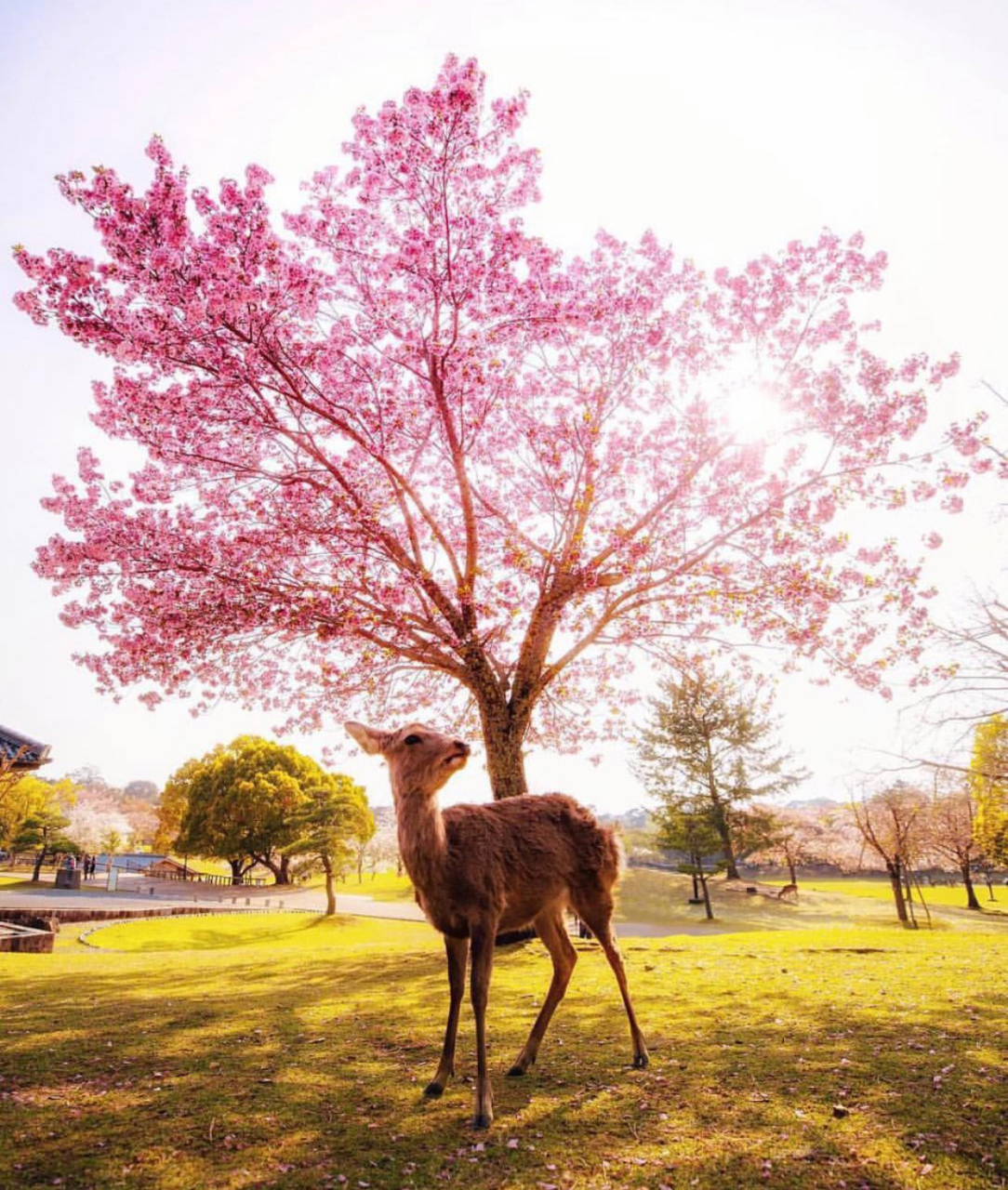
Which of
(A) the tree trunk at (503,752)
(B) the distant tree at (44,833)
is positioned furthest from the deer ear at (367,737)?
(B) the distant tree at (44,833)

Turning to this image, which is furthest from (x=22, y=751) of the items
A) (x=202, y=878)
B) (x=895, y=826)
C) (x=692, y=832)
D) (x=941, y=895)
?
(x=941, y=895)

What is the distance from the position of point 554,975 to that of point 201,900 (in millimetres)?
41307

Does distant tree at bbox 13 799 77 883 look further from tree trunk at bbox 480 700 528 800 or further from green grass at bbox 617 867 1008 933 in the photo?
tree trunk at bbox 480 700 528 800

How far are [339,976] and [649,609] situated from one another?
861 cm

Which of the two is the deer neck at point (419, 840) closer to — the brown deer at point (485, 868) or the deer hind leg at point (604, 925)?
the brown deer at point (485, 868)

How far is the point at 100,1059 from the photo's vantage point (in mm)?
4848

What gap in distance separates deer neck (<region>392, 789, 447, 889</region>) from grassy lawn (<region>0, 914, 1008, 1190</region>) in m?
1.30

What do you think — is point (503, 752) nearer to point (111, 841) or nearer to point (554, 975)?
point (554, 975)

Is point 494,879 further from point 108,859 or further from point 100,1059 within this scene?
point 108,859

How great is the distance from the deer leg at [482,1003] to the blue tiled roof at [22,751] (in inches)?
1308

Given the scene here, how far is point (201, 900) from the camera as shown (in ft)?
126

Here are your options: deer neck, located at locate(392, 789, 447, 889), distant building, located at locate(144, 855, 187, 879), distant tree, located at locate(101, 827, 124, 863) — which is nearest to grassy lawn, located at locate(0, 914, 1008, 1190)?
deer neck, located at locate(392, 789, 447, 889)

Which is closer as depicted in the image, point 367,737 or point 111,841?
point 367,737

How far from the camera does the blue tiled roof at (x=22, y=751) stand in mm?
29141
